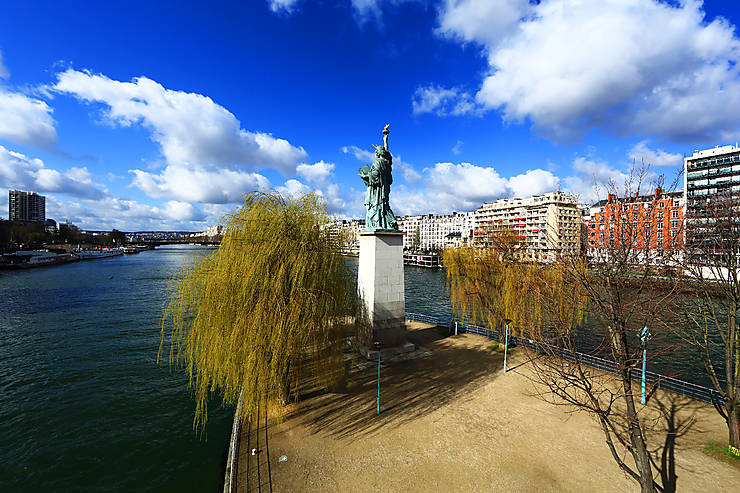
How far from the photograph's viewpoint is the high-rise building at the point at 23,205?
168 metres

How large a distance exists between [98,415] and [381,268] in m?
13.0

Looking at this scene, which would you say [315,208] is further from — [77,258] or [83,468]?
[77,258]

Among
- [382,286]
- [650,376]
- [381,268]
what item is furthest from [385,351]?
[650,376]

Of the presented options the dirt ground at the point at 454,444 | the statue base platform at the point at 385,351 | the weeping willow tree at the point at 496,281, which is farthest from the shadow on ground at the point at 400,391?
the weeping willow tree at the point at 496,281

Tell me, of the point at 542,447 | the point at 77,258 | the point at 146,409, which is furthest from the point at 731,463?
the point at 77,258

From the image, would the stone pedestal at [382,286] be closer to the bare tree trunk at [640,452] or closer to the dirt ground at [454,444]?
the dirt ground at [454,444]

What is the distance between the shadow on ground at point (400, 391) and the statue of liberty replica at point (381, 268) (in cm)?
153

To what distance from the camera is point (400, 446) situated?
9.03 m

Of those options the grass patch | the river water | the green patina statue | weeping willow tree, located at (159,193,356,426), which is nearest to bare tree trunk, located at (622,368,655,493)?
the grass patch

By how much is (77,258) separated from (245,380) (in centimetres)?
11612

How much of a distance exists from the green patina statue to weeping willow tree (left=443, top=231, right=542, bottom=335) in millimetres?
7558

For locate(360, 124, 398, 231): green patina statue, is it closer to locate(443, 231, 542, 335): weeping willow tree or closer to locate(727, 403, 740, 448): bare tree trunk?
locate(443, 231, 542, 335): weeping willow tree

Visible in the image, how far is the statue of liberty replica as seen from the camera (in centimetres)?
1490

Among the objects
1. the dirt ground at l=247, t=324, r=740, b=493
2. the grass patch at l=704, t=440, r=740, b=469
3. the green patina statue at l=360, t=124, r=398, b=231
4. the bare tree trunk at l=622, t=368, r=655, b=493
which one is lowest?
the dirt ground at l=247, t=324, r=740, b=493
